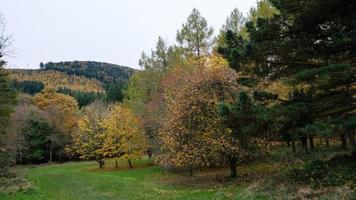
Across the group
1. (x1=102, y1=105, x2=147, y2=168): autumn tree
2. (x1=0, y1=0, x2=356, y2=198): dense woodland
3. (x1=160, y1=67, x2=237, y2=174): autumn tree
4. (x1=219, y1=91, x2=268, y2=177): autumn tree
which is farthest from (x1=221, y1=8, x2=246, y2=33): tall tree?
(x1=219, y1=91, x2=268, y2=177): autumn tree

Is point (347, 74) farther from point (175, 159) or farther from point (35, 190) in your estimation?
point (35, 190)

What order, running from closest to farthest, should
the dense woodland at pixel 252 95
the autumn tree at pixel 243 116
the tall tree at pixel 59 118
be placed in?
1. the dense woodland at pixel 252 95
2. the autumn tree at pixel 243 116
3. the tall tree at pixel 59 118

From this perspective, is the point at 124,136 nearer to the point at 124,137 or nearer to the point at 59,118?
the point at 124,137

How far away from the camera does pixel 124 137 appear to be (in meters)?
49.6

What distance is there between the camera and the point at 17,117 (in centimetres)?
6769

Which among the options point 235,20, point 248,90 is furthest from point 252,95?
point 235,20

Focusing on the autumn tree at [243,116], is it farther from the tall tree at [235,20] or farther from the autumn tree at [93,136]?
the autumn tree at [93,136]

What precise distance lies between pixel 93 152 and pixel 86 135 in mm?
3246

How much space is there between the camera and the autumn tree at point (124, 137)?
4859cm

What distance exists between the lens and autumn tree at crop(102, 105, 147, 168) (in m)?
48.6

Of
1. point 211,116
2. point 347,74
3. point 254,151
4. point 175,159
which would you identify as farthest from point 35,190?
point 347,74

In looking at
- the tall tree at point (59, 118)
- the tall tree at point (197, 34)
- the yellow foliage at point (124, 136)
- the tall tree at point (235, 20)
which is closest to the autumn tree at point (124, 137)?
the yellow foliage at point (124, 136)

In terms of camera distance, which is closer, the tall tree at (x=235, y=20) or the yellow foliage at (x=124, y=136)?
the tall tree at (x=235, y=20)

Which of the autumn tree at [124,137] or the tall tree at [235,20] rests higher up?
the tall tree at [235,20]
